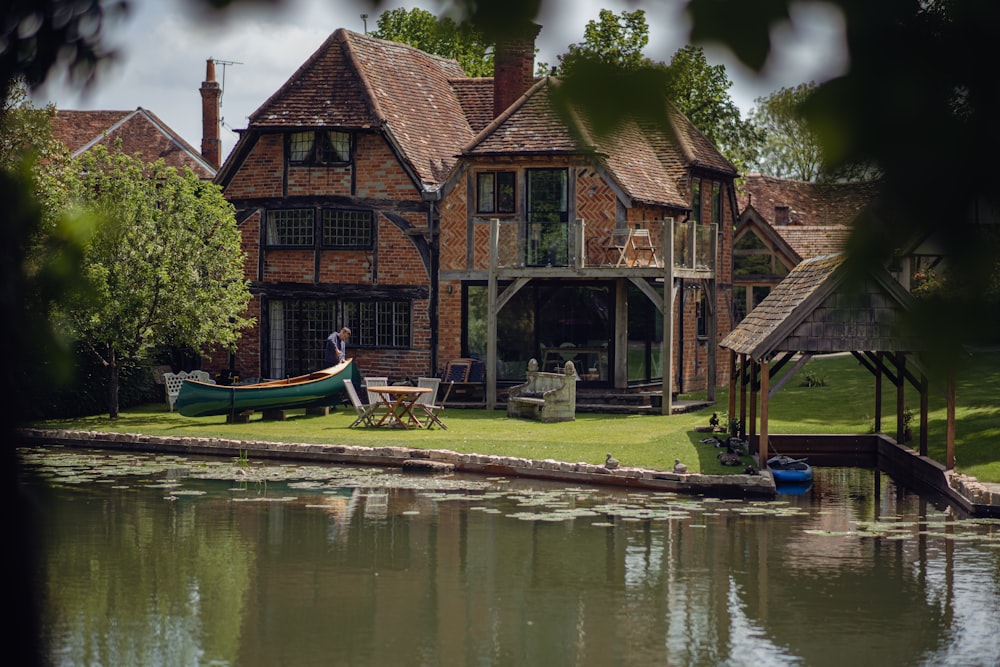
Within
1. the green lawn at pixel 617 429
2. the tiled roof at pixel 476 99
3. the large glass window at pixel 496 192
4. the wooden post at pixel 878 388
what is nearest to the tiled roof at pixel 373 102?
the tiled roof at pixel 476 99

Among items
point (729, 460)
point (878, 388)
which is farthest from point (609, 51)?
point (878, 388)

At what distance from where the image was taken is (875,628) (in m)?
12.0

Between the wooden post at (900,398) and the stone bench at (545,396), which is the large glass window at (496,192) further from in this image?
the wooden post at (900,398)

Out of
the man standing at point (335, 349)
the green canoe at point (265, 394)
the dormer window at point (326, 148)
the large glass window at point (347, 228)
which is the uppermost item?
the dormer window at point (326, 148)

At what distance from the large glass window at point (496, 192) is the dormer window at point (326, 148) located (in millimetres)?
3324

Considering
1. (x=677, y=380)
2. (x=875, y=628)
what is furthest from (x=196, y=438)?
(x=875, y=628)

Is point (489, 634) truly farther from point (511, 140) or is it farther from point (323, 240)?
point (323, 240)

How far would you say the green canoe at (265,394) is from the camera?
1021 inches

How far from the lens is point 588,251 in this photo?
28.5 metres

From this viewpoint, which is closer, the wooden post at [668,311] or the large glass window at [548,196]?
the wooden post at [668,311]

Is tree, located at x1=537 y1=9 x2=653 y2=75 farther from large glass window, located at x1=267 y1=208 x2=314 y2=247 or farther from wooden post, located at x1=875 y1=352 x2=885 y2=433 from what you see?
large glass window, located at x1=267 y1=208 x2=314 y2=247

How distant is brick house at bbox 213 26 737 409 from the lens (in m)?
28.5

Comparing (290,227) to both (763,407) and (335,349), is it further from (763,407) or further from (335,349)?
(763,407)

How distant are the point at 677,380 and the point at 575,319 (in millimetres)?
2993
